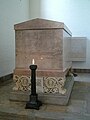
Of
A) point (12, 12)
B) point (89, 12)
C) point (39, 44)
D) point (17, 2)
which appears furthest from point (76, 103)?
point (89, 12)

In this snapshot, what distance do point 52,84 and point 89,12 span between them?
2.64m

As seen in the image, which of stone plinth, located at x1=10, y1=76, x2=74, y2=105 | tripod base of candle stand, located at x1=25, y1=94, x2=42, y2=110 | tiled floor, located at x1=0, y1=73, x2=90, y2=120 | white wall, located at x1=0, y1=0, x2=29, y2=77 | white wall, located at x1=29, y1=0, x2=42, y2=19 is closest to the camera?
tiled floor, located at x1=0, y1=73, x2=90, y2=120

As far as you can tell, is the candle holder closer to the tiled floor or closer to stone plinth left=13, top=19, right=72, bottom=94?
the tiled floor

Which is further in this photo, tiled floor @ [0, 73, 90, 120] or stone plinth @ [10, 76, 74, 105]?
stone plinth @ [10, 76, 74, 105]

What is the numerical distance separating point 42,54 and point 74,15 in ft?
7.99

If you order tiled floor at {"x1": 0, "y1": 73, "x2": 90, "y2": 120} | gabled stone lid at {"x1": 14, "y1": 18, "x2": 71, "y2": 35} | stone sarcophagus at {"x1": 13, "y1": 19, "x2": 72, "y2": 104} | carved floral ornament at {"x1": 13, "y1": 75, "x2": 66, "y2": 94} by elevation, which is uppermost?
gabled stone lid at {"x1": 14, "y1": 18, "x2": 71, "y2": 35}

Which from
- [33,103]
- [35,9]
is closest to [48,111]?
[33,103]

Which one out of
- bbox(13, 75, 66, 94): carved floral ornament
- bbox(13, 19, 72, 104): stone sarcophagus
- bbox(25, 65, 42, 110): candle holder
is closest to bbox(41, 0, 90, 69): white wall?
bbox(13, 19, 72, 104): stone sarcophagus

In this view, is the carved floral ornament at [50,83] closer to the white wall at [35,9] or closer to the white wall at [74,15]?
the white wall at [74,15]

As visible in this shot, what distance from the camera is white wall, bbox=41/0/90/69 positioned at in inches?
155

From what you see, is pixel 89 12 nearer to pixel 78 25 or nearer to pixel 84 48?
pixel 78 25

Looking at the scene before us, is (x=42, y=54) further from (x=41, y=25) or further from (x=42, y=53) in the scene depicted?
(x=41, y=25)

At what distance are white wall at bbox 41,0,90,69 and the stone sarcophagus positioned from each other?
2.25 metres

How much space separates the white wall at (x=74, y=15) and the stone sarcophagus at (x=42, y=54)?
2248 millimetres
